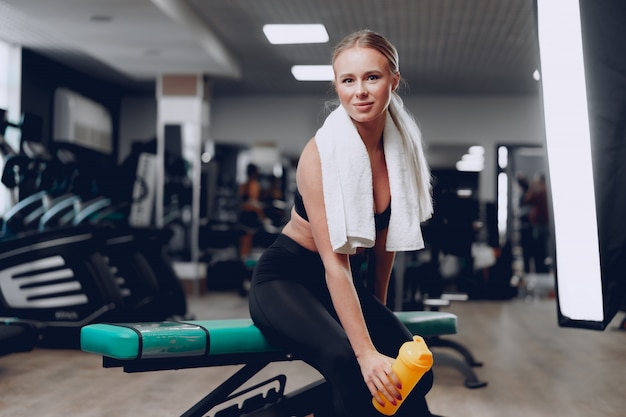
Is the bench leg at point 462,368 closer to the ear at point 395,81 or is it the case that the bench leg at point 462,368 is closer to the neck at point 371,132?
the neck at point 371,132

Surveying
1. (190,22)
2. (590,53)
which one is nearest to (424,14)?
(190,22)

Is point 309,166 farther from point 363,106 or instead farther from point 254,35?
point 254,35

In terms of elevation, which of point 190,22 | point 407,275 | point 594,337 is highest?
point 190,22

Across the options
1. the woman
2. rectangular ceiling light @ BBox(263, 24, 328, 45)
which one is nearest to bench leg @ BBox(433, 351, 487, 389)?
the woman

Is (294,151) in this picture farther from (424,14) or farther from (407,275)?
(407,275)

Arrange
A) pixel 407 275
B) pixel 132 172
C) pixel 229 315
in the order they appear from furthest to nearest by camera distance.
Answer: pixel 132 172 → pixel 229 315 → pixel 407 275

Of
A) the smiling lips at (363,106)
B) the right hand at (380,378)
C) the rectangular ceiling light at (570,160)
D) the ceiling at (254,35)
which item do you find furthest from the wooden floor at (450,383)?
the ceiling at (254,35)

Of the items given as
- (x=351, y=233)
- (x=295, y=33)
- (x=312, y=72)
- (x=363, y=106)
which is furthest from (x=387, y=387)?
(x=312, y=72)

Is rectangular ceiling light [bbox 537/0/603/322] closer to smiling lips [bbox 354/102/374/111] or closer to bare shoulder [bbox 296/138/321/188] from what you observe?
smiling lips [bbox 354/102/374/111]

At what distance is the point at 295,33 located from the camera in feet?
21.6

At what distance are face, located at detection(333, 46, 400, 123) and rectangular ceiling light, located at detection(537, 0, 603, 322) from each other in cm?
39

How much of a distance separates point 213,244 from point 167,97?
1.84 m

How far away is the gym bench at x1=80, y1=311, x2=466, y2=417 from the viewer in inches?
69.9

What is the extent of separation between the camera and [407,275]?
3.93m
